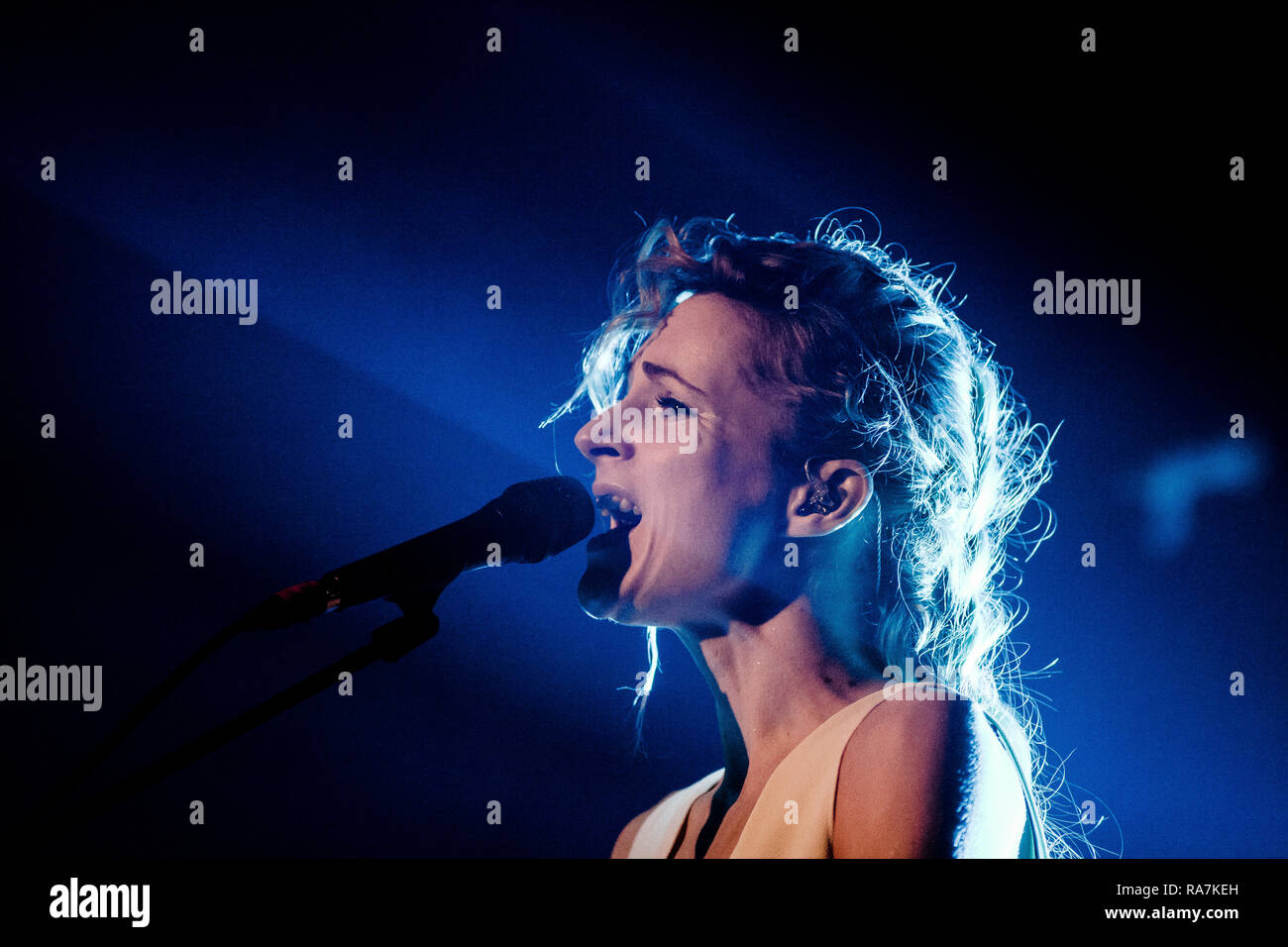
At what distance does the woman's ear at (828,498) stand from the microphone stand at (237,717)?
790 millimetres

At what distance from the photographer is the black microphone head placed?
1409 mm

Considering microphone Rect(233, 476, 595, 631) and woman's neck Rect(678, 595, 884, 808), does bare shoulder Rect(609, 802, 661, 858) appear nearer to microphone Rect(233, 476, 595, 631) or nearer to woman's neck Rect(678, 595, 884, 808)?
woman's neck Rect(678, 595, 884, 808)

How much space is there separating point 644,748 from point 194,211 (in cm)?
159

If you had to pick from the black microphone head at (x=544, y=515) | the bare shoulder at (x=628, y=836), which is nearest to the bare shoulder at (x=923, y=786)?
the bare shoulder at (x=628, y=836)

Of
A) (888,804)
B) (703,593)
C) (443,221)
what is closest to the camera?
(888,804)

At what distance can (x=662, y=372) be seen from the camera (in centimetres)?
186

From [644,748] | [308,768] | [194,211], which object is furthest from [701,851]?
[194,211]

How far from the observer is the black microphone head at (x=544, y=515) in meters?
1.41

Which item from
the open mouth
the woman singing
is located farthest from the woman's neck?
the open mouth

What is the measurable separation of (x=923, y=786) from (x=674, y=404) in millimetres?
835

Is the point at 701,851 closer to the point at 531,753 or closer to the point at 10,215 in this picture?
the point at 531,753

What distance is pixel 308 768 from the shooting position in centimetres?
201

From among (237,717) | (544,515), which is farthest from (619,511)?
(237,717)

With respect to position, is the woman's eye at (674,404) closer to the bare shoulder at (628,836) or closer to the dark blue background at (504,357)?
the dark blue background at (504,357)
